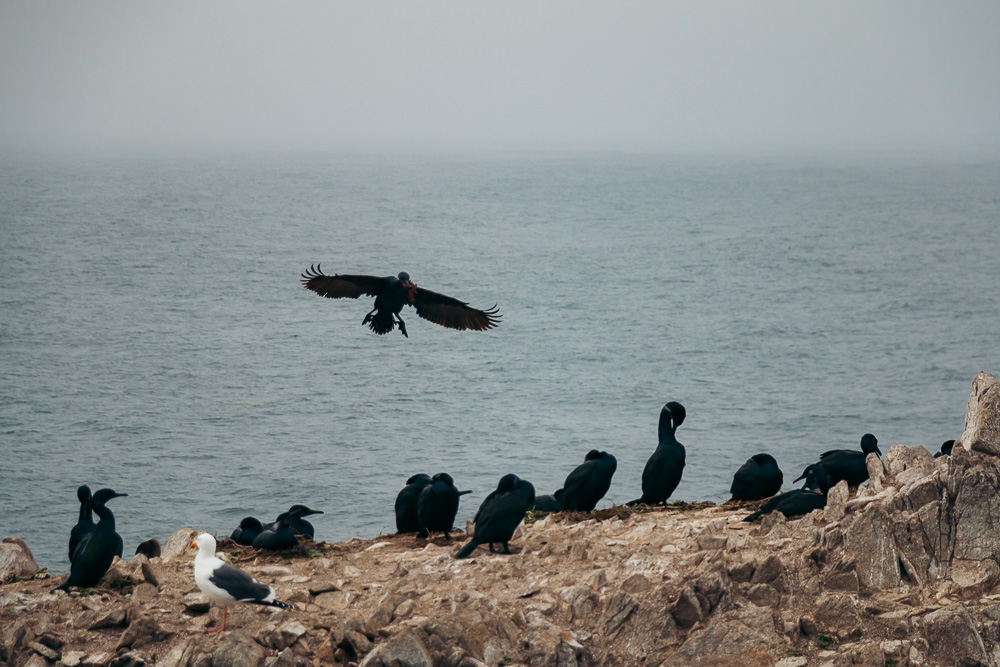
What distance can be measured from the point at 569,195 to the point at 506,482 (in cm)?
13779

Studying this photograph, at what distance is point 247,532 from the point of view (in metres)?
20.0

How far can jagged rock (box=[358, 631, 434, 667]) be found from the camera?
15469mm

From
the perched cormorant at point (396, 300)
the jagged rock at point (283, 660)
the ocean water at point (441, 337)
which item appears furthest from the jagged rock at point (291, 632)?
the ocean water at point (441, 337)

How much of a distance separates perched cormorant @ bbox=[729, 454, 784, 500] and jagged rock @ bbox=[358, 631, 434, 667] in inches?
321

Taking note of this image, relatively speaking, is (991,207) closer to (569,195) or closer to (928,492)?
(569,195)

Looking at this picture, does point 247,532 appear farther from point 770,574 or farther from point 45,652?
point 770,574

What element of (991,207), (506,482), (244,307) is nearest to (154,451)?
(244,307)

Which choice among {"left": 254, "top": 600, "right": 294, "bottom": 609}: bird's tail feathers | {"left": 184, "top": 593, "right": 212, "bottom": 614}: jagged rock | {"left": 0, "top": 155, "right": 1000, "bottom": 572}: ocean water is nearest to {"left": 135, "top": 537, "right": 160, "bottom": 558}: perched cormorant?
{"left": 184, "top": 593, "right": 212, "bottom": 614}: jagged rock

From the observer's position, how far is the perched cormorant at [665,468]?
69.4 ft

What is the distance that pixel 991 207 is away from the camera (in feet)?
491

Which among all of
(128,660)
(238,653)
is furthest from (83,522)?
(238,653)

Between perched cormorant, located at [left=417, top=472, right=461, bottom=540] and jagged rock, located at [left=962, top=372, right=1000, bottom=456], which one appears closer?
jagged rock, located at [left=962, top=372, right=1000, bottom=456]

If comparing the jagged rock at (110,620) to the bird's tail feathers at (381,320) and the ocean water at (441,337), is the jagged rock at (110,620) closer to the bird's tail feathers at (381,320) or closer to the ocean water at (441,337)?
the bird's tail feathers at (381,320)

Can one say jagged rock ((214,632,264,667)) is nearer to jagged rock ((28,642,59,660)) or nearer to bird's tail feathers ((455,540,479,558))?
jagged rock ((28,642,59,660))
